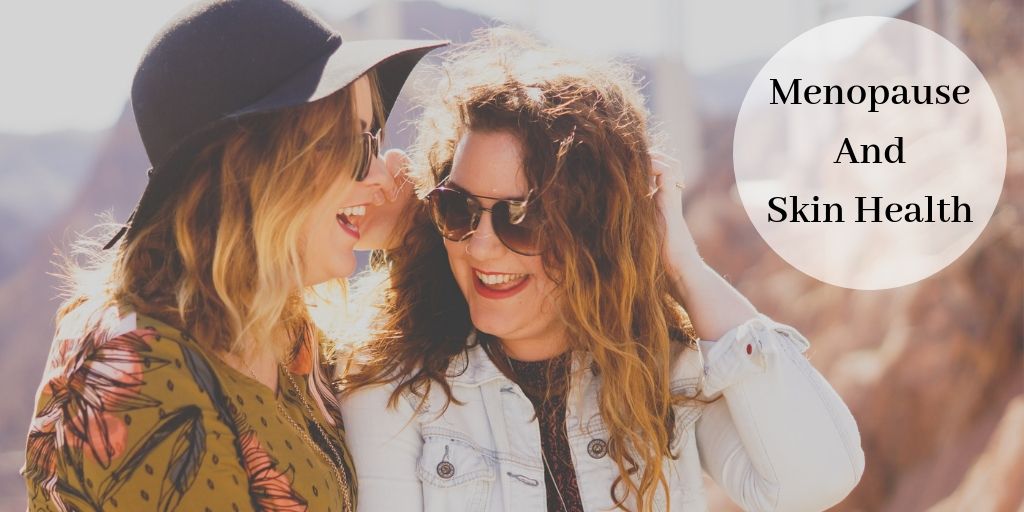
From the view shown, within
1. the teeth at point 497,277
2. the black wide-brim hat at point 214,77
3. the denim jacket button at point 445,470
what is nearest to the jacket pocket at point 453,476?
the denim jacket button at point 445,470

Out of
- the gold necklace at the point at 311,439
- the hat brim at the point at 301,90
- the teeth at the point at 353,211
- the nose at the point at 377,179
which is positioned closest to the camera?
the hat brim at the point at 301,90

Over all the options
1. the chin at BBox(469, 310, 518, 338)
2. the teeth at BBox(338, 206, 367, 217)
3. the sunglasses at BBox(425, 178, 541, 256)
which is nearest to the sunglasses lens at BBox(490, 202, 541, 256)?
the sunglasses at BBox(425, 178, 541, 256)

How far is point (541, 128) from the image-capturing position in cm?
255

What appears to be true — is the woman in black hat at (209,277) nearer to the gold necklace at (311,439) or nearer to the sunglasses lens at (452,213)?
the gold necklace at (311,439)

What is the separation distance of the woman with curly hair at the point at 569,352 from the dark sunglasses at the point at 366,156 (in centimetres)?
33

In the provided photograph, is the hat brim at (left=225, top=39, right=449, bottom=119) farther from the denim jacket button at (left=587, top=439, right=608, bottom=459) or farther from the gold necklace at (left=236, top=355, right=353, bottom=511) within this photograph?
the denim jacket button at (left=587, top=439, right=608, bottom=459)

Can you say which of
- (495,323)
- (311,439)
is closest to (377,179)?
(495,323)

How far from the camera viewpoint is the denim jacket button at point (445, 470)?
2.51 m

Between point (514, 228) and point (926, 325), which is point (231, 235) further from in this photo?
point (926, 325)

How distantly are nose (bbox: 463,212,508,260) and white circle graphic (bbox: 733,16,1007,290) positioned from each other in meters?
3.37

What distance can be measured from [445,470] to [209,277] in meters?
0.80

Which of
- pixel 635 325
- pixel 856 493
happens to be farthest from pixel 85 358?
pixel 856 493

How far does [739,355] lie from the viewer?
259 centimetres

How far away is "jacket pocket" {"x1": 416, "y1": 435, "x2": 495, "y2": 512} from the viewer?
8.21 ft
